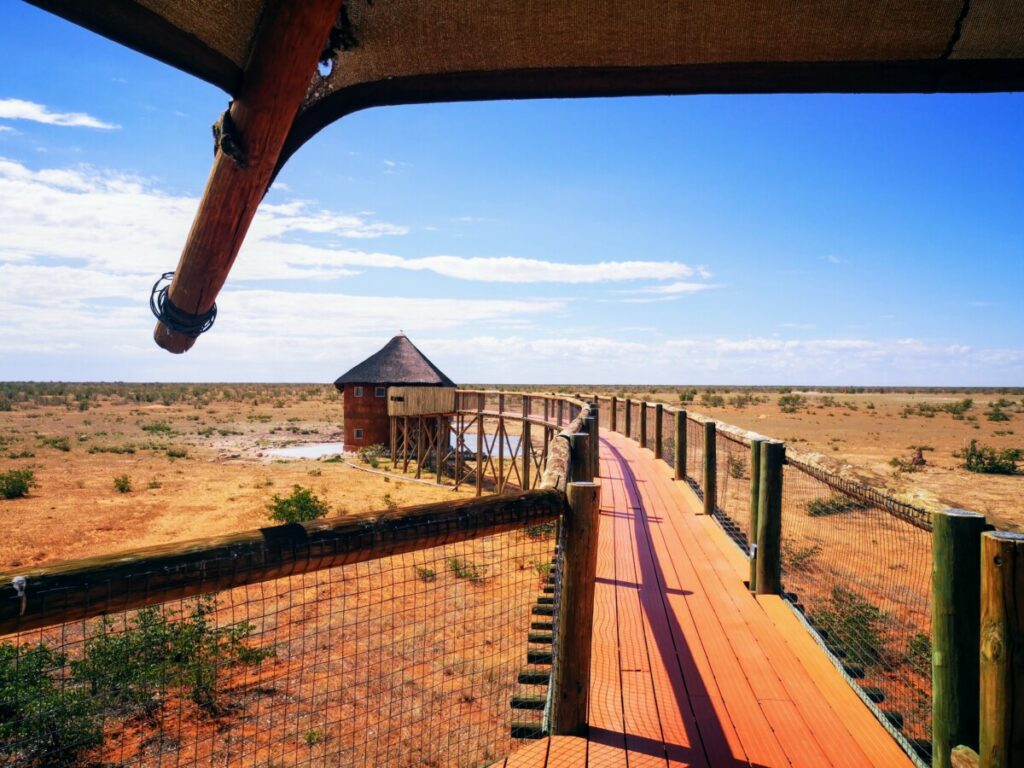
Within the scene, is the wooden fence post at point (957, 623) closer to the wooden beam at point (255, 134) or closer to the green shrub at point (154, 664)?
the wooden beam at point (255, 134)

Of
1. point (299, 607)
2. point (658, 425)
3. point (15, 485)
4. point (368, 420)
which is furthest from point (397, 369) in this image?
point (299, 607)

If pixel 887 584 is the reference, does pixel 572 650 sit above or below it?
above

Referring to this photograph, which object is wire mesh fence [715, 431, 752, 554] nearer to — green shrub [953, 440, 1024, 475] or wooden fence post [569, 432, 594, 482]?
wooden fence post [569, 432, 594, 482]

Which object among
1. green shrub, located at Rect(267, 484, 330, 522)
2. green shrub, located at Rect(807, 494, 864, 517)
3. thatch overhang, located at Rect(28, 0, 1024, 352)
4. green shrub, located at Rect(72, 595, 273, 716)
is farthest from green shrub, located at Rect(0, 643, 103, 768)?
green shrub, located at Rect(807, 494, 864, 517)

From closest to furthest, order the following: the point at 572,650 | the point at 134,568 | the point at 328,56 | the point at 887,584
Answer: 1. the point at 134,568
2. the point at 328,56
3. the point at 572,650
4. the point at 887,584

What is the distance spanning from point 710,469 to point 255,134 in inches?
263

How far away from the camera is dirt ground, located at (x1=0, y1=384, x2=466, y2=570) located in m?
13.6

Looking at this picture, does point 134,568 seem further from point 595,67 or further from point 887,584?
point 887,584

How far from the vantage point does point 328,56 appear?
86.7 inches

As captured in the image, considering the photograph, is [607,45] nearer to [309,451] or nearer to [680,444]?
[680,444]

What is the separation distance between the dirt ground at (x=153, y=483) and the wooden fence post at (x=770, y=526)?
12329mm

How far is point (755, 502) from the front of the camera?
510cm

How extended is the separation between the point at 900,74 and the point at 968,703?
2.38m

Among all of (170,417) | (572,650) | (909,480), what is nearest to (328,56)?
(572,650)
